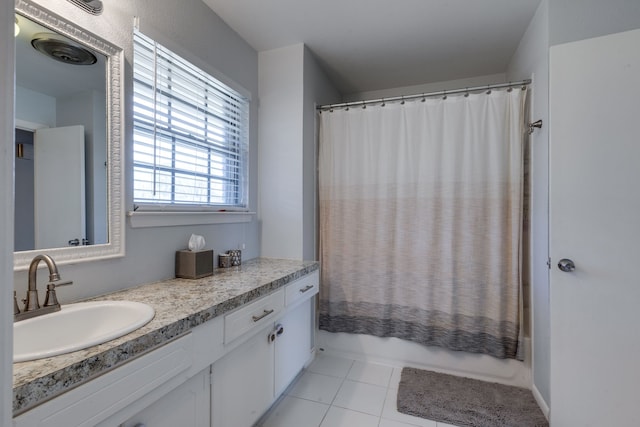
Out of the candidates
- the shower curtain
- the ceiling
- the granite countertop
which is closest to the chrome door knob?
the shower curtain

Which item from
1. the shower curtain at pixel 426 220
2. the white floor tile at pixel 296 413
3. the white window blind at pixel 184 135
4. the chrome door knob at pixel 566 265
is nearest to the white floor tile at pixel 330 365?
the shower curtain at pixel 426 220

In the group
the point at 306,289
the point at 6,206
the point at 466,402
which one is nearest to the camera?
the point at 6,206

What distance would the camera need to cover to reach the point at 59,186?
114cm

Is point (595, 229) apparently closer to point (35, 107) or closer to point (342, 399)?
point (342, 399)

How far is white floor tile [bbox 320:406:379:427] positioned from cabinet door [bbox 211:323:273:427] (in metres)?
0.37

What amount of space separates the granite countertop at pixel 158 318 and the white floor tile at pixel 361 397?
0.83m

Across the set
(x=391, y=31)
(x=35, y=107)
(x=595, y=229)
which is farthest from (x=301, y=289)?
(x=391, y=31)

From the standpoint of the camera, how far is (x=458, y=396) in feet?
6.24

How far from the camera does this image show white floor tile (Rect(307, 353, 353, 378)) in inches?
87.1

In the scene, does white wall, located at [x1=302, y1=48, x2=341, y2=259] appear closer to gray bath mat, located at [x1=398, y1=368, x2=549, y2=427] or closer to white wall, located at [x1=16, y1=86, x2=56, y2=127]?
gray bath mat, located at [x1=398, y1=368, x2=549, y2=427]

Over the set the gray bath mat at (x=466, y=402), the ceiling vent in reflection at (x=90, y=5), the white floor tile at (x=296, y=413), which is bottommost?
the white floor tile at (x=296, y=413)

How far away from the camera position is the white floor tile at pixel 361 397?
1814 mm

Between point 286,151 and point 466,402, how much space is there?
2.05 m

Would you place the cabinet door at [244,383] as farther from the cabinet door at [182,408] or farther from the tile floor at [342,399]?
the tile floor at [342,399]
